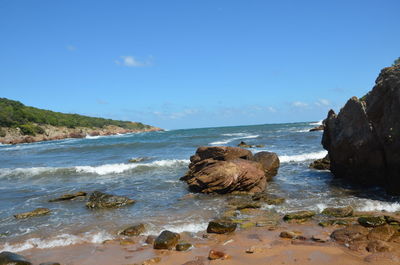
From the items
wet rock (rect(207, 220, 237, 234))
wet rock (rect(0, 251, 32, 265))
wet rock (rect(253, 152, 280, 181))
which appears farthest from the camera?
wet rock (rect(253, 152, 280, 181))

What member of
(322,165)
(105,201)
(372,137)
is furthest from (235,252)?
(322,165)

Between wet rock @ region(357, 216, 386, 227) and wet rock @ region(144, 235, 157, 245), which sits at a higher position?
wet rock @ region(357, 216, 386, 227)

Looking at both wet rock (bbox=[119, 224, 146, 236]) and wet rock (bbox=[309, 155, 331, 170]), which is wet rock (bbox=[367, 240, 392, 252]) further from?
wet rock (bbox=[309, 155, 331, 170])

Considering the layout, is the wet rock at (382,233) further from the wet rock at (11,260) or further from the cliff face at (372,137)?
the wet rock at (11,260)

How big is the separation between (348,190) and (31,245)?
9.91 metres

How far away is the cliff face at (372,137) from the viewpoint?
9.81 metres

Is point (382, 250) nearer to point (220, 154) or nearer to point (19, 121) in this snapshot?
point (220, 154)

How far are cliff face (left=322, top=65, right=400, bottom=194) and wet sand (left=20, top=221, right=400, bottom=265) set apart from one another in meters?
4.33

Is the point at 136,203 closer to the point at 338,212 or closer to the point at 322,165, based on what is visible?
the point at 338,212

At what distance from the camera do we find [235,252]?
6.02 meters

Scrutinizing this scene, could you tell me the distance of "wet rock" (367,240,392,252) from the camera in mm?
5668

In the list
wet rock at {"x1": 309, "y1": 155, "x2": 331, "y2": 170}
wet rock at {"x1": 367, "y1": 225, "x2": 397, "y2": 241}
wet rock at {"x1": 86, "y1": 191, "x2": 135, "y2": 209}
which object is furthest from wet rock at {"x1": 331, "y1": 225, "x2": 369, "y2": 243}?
wet rock at {"x1": 309, "y1": 155, "x2": 331, "y2": 170}

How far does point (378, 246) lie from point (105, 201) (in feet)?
26.5

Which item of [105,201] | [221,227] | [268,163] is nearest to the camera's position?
[221,227]
